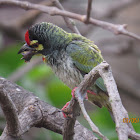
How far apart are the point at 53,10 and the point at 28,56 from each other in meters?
0.50

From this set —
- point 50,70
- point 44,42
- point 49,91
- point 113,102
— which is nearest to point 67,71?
point 44,42

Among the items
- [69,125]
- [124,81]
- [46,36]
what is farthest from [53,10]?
[124,81]

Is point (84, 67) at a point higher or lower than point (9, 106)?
Result: higher

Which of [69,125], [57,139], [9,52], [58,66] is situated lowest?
[69,125]

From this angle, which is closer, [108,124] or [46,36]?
[46,36]

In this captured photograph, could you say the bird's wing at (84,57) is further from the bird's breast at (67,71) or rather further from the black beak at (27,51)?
the black beak at (27,51)

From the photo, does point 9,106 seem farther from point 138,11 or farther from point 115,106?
point 138,11

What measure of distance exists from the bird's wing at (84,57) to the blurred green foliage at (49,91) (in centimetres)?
86

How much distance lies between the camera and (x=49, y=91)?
395cm

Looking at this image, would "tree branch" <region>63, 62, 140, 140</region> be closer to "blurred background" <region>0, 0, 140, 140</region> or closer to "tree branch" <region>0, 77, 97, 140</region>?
"tree branch" <region>0, 77, 97, 140</region>

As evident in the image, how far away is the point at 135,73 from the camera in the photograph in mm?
7398

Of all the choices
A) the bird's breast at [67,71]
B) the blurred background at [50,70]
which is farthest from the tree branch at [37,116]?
the blurred background at [50,70]

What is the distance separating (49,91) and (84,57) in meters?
1.43

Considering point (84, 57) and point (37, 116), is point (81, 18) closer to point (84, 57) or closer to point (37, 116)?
point (84, 57)
